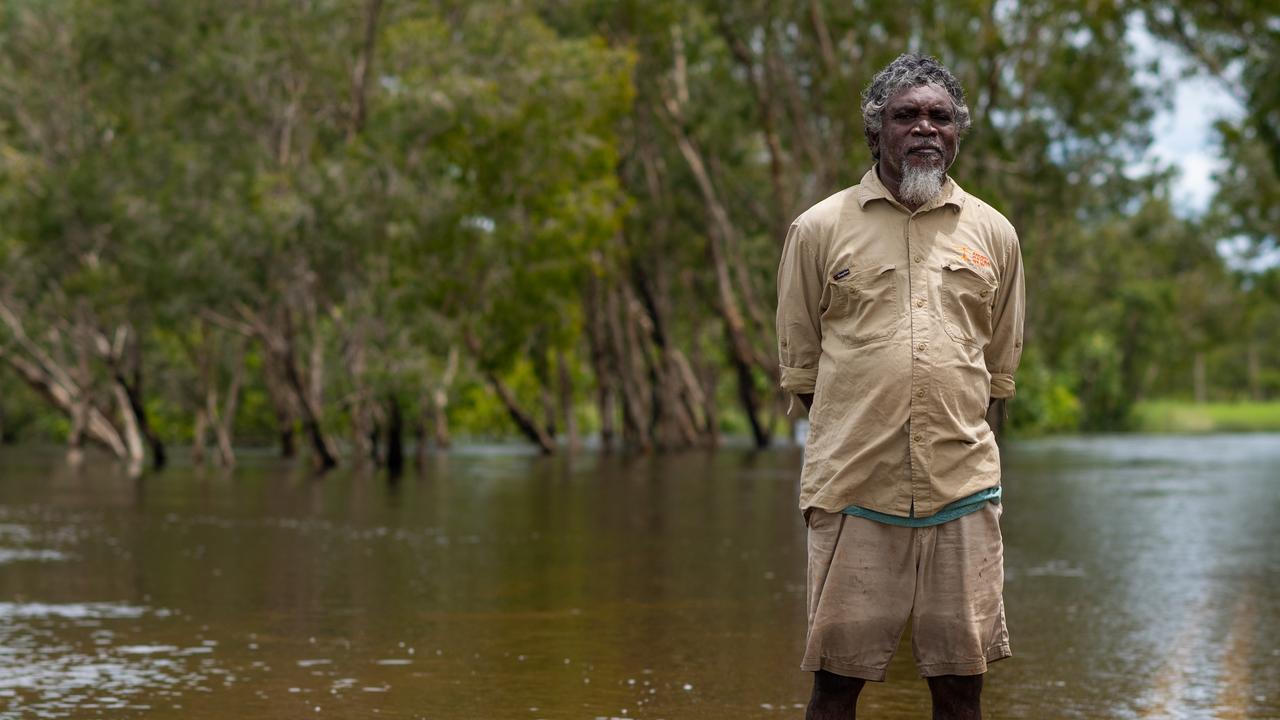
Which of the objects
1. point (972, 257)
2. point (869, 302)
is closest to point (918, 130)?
point (972, 257)

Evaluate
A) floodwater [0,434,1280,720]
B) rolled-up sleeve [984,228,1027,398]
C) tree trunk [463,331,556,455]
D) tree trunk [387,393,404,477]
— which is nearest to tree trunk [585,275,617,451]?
tree trunk [463,331,556,455]

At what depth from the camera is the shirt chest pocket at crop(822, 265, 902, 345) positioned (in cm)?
445

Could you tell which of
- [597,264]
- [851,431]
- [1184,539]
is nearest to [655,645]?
[851,431]

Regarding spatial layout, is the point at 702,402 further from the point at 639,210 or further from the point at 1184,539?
the point at 1184,539

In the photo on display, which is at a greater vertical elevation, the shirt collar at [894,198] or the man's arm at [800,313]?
the shirt collar at [894,198]

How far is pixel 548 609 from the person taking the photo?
10469mm

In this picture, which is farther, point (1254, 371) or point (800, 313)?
point (1254, 371)

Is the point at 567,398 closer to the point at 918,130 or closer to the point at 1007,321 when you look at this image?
the point at 1007,321

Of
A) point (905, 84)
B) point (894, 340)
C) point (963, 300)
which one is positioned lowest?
point (894, 340)

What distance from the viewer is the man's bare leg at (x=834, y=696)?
4508 mm

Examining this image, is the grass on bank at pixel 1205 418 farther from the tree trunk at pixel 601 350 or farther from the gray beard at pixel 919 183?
the gray beard at pixel 919 183

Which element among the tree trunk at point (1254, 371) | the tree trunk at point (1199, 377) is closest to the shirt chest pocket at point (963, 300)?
the tree trunk at point (1199, 377)

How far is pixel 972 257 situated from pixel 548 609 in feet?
20.7

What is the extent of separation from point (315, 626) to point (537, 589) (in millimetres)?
2188
